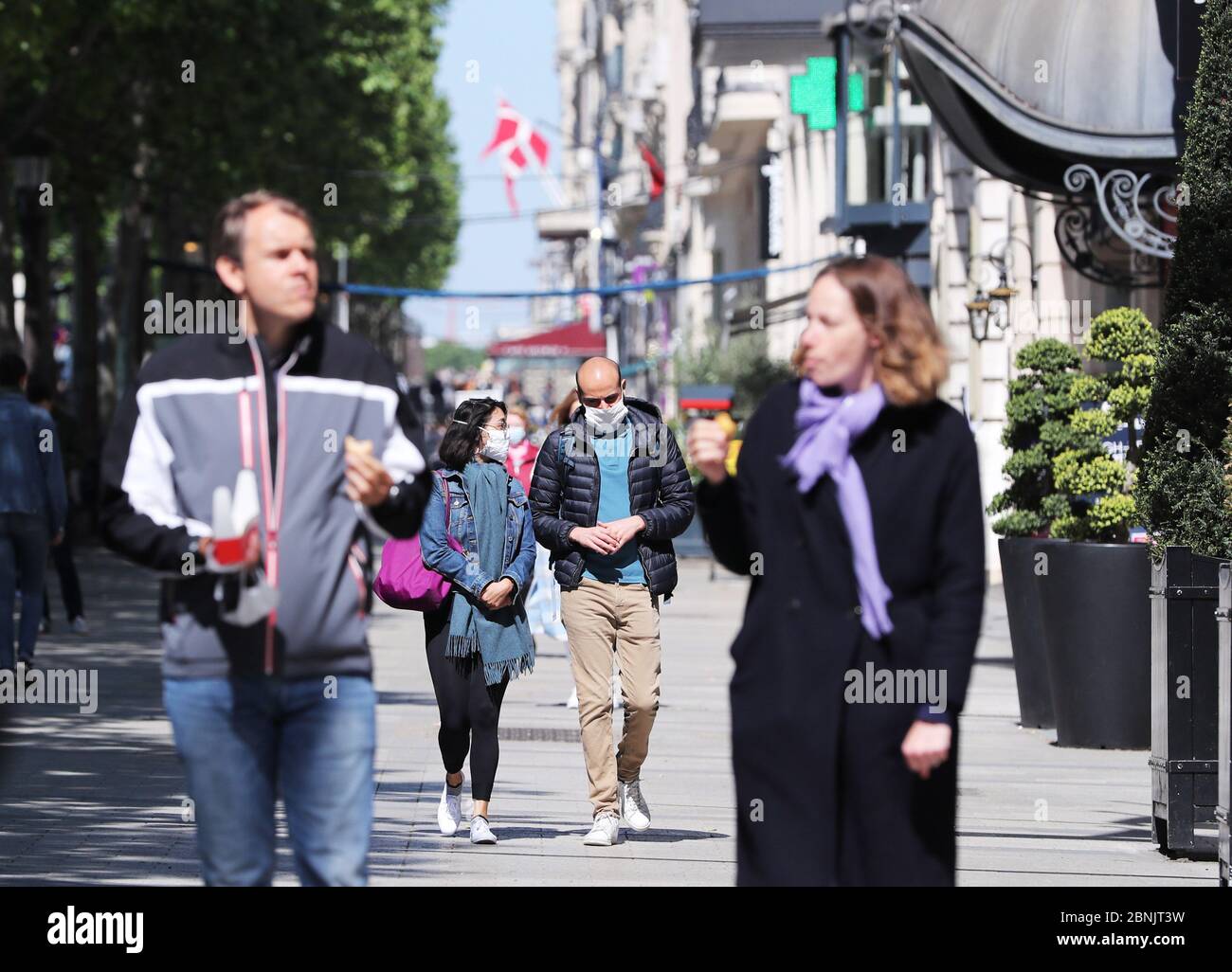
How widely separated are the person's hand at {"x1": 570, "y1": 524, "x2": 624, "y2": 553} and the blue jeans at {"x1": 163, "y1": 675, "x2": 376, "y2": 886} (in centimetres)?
428

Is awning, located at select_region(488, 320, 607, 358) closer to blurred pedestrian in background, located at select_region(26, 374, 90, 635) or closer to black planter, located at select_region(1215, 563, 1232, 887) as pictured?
blurred pedestrian in background, located at select_region(26, 374, 90, 635)

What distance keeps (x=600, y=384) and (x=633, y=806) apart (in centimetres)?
174

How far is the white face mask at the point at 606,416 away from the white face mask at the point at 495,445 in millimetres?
369

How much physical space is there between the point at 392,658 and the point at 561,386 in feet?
299

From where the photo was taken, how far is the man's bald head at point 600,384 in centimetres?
933

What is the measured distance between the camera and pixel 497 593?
30.1 feet

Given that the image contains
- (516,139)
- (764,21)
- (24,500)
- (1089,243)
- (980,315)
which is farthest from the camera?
(516,139)

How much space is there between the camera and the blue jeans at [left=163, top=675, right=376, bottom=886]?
4809 millimetres

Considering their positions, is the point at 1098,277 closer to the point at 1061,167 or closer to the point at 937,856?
the point at 1061,167

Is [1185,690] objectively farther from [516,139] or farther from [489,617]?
[516,139]

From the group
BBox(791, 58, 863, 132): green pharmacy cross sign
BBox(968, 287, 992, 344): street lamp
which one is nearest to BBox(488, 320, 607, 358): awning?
BBox(791, 58, 863, 132): green pharmacy cross sign

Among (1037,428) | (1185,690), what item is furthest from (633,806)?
(1037,428)

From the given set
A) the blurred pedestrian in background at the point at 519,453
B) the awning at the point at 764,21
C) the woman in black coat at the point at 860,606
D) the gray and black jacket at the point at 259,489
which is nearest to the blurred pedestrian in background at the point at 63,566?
the blurred pedestrian in background at the point at 519,453

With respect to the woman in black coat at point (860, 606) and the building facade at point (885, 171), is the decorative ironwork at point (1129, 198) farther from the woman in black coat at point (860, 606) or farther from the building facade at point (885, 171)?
the woman in black coat at point (860, 606)
